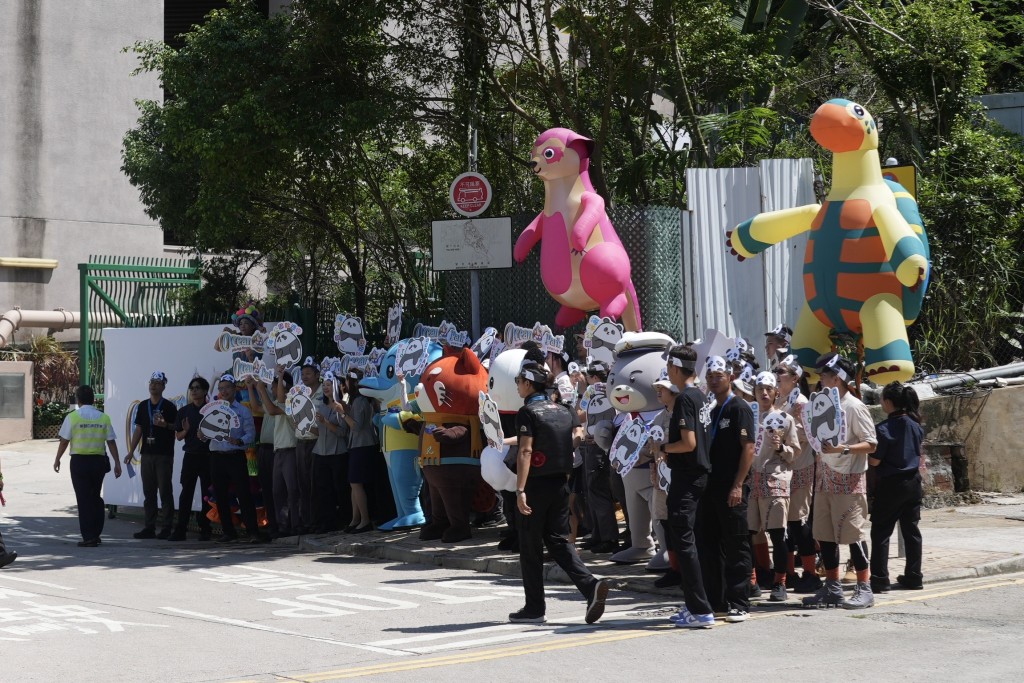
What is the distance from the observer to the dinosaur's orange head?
469 inches

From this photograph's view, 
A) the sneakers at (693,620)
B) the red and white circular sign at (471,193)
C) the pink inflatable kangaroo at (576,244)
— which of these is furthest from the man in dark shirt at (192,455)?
the sneakers at (693,620)

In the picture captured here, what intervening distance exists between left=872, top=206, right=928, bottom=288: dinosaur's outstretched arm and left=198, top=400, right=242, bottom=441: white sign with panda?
24.2 ft

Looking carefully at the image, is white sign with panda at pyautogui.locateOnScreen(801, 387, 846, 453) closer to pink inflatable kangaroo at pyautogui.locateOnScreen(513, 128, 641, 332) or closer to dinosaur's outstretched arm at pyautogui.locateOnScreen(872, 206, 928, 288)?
dinosaur's outstretched arm at pyautogui.locateOnScreen(872, 206, 928, 288)

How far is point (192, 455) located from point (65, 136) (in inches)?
720

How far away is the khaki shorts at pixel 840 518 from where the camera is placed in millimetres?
9195

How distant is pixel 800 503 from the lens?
380 inches

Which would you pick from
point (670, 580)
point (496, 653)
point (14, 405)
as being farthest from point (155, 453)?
point (14, 405)

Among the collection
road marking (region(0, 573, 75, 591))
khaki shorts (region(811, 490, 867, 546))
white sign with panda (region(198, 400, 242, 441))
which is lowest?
road marking (region(0, 573, 75, 591))

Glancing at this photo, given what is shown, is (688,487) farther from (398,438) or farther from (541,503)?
(398,438)

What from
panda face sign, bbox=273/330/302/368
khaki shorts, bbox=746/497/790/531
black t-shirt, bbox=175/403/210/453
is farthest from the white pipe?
khaki shorts, bbox=746/497/790/531

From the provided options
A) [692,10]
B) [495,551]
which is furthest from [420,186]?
[495,551]

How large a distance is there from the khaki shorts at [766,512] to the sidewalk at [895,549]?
2.97 feet

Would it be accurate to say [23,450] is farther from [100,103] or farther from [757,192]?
[757,192]

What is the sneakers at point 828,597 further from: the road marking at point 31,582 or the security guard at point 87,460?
the security guard at point 87,460
